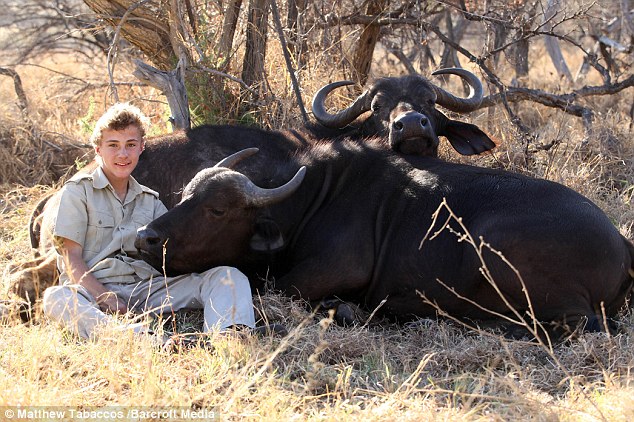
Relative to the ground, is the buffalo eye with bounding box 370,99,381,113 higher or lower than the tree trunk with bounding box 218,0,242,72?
lower

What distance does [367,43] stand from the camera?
973 cm

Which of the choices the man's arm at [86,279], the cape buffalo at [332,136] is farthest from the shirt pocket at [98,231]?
the cape buffalo at [332,136]

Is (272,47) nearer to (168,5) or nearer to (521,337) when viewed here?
(168,5)

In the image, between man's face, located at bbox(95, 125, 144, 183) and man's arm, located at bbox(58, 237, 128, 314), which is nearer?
man's arm, located at bbox(58, 237, 128, 314)

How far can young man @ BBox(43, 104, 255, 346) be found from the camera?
521 cm

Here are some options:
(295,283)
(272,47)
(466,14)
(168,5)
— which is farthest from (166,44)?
(295,283)

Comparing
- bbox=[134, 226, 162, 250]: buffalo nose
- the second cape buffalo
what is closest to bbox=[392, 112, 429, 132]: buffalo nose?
the second cape buffalo

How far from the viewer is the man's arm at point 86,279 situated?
521 centimetres

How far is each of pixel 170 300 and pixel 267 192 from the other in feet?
3.23

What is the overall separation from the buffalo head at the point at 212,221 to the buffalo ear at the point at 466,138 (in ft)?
7.72

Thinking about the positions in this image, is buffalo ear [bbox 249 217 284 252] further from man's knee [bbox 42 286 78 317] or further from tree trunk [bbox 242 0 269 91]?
tree trunk [bbox 242 0 269 91]

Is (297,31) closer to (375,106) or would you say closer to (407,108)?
(375,106)

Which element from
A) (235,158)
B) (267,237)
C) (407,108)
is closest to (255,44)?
(407,108)

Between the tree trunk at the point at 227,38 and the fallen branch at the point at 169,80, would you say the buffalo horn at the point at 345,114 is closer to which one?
the fallen branch at the point at 169,80
